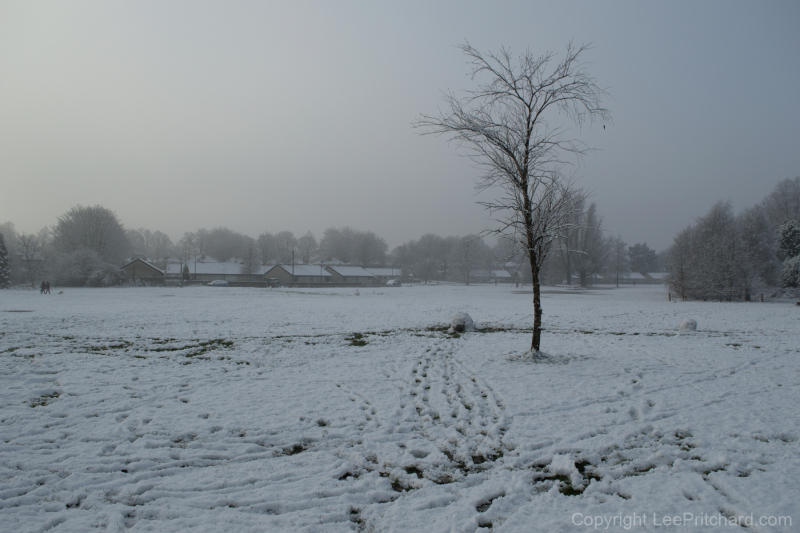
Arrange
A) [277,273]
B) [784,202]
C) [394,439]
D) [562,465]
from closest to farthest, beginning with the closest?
[562,465] < [394,439] < [784,202] < [277,273]

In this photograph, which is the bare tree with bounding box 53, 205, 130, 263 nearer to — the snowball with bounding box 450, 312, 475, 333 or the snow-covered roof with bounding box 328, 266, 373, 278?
the snow-covered roof with bounding box 328, 266, 373, 278

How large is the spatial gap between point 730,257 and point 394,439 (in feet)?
142

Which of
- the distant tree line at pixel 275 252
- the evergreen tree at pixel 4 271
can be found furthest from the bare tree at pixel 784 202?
the evergreen tree at pixel 4 271

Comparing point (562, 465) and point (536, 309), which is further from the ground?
point (536, 309)

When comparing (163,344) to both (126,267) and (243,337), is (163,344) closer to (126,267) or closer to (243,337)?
(243,337)

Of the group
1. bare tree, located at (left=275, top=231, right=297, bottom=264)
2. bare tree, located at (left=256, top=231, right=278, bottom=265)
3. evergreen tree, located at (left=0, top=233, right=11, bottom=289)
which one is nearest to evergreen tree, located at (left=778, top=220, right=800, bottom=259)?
evergreen tree, located at (left=0, top=233, right=11, bottom=289)

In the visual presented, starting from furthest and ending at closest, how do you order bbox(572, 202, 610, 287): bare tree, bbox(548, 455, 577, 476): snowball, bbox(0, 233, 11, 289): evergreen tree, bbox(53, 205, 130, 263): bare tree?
bbox(572, 202, 610, 287): bare tree
bbox(53, 205, 130, 263): bare tree
bbox(0, 233, 11, 289): evergreen tree
bbox(548, 455, 577, 476): snowball

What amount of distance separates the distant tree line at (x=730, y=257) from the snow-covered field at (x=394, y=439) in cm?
3116

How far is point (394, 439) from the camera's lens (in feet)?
17.5

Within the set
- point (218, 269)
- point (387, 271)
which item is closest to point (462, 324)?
point (218, 269)

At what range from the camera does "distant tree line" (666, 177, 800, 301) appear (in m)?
35.5

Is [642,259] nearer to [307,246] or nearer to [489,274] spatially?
[489,274]

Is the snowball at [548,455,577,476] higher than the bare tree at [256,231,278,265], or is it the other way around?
the bare tree at [256,231,278,265]

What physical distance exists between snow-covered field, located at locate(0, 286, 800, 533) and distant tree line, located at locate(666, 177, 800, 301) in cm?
3116
